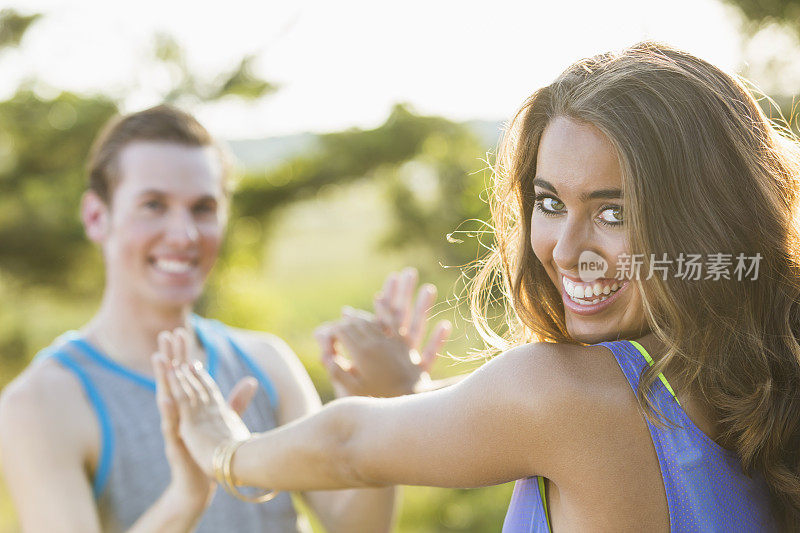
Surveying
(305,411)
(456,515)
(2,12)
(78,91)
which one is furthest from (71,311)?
(305,411)

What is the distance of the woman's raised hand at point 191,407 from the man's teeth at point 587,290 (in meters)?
Result: 0.71

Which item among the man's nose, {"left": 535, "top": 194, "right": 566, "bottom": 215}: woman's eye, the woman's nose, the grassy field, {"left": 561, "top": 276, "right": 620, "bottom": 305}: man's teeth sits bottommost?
the grassy field

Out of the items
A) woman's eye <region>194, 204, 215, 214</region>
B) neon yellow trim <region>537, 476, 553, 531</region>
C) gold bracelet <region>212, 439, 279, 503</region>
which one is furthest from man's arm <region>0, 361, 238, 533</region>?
neon yellow trim <region>537, 476, 553, 531</region>

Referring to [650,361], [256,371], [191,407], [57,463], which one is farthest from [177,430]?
[650,361]

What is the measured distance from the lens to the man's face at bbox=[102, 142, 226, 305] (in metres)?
2.39

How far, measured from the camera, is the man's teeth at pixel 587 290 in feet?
4.10

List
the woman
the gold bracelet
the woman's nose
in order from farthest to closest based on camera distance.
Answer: the gold bracelet → the woman's nose → the woman

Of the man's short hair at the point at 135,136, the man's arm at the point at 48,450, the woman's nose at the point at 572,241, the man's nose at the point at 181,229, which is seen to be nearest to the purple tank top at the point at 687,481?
the woman's nose at the point at 572,241

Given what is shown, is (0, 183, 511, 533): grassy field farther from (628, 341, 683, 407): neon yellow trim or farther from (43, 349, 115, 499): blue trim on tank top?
(628, 341, 683, 407): neon yellow trim

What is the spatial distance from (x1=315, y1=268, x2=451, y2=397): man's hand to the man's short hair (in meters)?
0.82

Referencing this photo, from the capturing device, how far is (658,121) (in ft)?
3.86

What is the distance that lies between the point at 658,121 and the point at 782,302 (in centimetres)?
37

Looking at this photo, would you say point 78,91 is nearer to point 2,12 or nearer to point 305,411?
point 2,12

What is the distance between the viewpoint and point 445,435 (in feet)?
3.94
